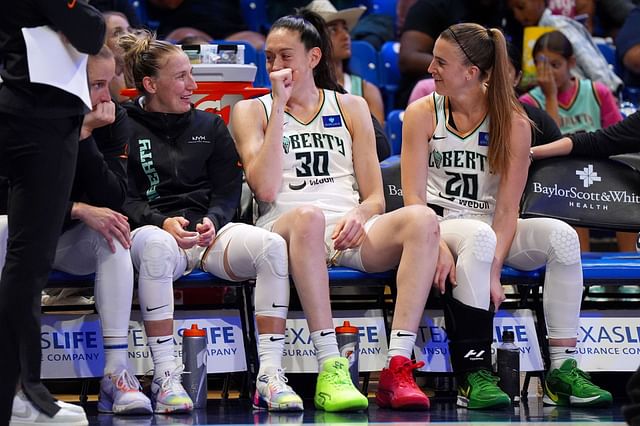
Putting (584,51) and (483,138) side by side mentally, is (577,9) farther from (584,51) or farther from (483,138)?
(483,138)

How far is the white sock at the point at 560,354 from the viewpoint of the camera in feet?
14.9

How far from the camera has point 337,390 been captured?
4.17 meters

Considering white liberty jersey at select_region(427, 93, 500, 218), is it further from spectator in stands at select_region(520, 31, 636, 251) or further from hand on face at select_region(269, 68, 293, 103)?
spectator in stands at select_region(520, 31, 636, 251)

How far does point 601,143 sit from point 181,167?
1.94 m

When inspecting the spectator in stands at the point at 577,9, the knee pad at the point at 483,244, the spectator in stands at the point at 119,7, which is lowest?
the knee pad at the point at 483,244

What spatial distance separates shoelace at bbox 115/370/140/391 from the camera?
4180mm

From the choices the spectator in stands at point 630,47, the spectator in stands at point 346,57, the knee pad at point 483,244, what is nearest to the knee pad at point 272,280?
the knee pad at point 483,244

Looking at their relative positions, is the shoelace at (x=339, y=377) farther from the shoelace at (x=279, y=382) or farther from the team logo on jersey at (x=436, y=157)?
the team logo on jersey at (x=436, y=157)

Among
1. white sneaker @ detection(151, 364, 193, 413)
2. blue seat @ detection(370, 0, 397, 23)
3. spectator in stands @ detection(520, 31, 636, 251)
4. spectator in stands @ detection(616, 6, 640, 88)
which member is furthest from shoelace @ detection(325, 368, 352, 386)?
blue seat @ detection(370, 0, 397, 23)

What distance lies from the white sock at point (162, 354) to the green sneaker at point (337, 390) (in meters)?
0.57

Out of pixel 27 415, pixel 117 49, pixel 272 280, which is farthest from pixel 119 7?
pixel 27 415

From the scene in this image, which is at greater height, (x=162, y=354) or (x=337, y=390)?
(x=162, y=354)

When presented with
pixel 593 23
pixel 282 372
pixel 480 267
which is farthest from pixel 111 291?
pixel 593 23

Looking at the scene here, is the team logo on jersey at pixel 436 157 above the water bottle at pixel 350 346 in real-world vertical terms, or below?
above
